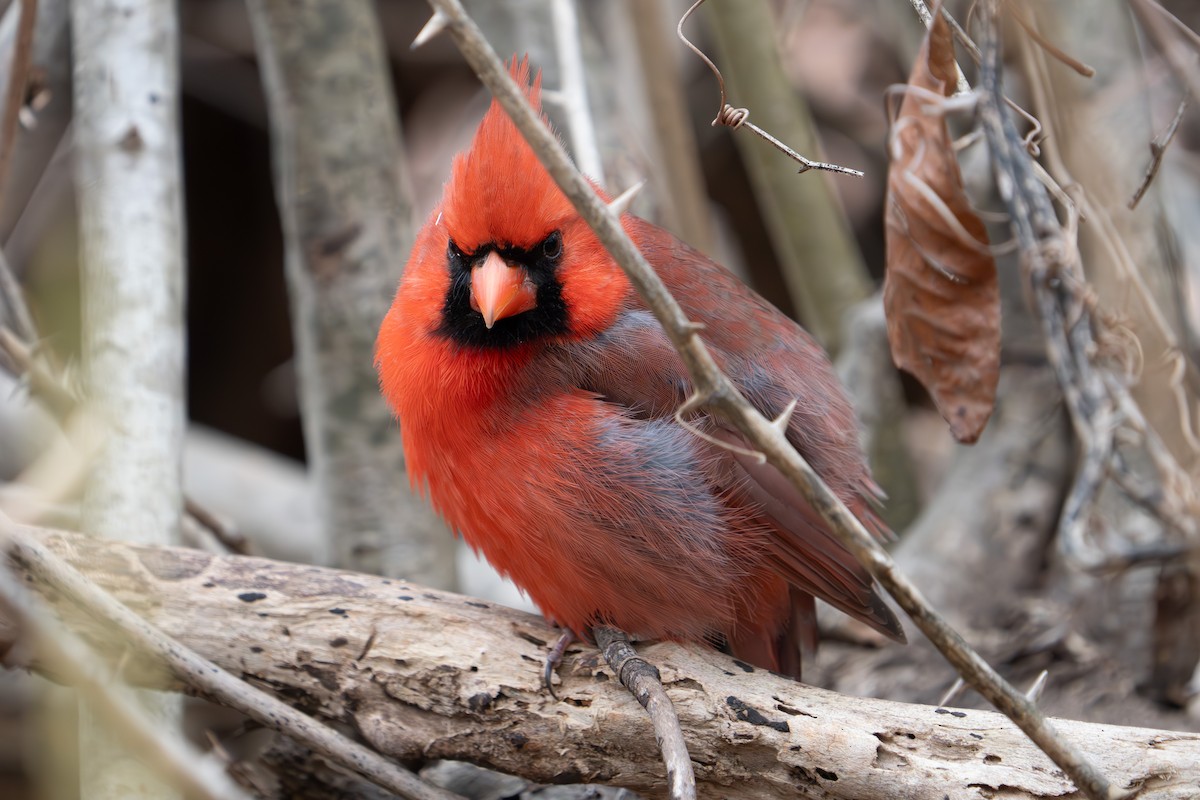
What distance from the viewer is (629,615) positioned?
239 cm

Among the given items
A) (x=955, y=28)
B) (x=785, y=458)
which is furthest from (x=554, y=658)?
(x=955, y=28)

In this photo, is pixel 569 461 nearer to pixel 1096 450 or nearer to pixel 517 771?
pixel 517 771

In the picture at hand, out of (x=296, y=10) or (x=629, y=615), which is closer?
(x=629, y=615)

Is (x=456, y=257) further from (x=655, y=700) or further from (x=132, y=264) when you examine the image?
(x=655, y=700)

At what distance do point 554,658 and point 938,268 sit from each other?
39.1 inches

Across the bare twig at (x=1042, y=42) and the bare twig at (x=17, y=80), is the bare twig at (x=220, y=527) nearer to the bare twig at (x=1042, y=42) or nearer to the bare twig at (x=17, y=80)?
the bare twig at (x=17, y=80)

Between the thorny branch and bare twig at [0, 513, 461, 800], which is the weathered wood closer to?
bare twig at [0, 513, 461, 800]

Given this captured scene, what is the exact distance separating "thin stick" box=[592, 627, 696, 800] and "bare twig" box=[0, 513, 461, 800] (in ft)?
1.21

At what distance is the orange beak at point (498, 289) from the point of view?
89.9 inches

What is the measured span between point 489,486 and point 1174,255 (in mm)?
2059

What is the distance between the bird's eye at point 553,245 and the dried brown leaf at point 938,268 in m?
0.66

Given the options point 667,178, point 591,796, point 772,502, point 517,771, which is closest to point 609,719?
point 517,771

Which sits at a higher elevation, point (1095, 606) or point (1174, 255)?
point (1174, 255)

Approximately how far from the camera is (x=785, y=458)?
1.51 metres
